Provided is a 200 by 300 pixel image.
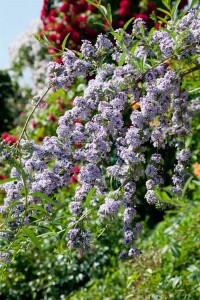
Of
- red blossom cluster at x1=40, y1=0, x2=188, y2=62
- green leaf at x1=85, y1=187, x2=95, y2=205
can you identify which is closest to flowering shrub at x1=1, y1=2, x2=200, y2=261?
green leaf at x1=85, y1=187, x2=95, y2=205

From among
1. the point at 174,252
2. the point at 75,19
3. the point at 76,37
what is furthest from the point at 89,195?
the point at 75,19

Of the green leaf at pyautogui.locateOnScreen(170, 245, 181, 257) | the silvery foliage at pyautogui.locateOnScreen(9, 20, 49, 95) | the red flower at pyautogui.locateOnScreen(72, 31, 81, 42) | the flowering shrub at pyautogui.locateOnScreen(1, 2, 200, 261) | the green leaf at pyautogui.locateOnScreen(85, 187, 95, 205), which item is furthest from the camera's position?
the silvery foliage at pyautogui.locateOnScreen(9, 20, 49, 95)

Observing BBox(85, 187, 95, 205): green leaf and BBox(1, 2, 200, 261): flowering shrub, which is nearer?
BBox(85, 187, 95, 205): green leaf

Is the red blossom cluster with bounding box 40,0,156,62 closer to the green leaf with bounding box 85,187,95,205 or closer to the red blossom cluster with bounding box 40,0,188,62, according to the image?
the red blossom cluster with bounding box 40,0,188,62

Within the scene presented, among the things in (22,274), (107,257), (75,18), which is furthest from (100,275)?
(75,18)

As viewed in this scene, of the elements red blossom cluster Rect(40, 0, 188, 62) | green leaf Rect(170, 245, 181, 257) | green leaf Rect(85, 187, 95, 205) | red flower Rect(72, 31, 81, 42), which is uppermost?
red blossom cluster Rect(40, 0, 188, 62)

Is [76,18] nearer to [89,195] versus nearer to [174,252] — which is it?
[174,252]

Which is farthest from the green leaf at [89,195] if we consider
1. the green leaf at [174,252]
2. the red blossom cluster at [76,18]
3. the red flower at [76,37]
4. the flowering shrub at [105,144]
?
the red flower at [76,37]

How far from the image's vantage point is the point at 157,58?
2400mm

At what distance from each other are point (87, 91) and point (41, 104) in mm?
337

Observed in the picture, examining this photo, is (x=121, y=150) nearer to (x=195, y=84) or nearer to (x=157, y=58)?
(x=157, y=58)

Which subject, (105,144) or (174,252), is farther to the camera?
Answer: (174,252)

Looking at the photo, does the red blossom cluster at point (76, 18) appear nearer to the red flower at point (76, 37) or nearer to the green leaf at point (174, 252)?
the red flower at point (76, 37)

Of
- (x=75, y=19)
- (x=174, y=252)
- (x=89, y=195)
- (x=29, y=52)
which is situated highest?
(x=29, y=52)
